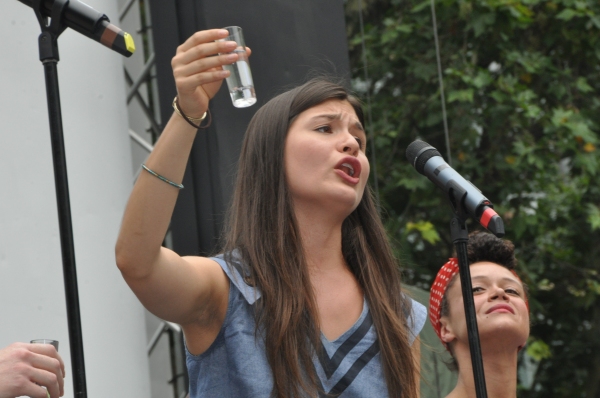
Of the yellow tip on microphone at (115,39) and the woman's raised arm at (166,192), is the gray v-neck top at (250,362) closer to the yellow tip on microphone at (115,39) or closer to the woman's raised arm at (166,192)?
the woman's raised arm at (166,192)

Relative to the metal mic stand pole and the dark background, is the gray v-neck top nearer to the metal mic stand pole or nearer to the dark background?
the metal mic stand pole

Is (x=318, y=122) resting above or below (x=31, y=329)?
above

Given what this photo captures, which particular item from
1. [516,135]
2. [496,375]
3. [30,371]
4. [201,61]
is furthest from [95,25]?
[516,135]

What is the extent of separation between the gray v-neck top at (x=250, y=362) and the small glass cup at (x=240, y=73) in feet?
1.35

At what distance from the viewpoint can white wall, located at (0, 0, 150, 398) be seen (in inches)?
103

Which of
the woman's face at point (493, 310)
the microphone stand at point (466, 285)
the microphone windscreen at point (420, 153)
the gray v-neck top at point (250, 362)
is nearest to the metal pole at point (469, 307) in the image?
the microphone stand at point (466, 285)

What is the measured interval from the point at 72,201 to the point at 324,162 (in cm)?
104

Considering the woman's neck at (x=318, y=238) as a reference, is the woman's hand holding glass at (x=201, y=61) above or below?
above

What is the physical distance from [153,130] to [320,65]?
0.69 m

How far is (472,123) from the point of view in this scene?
589cm

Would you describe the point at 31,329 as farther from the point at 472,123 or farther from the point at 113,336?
the point at 472,123

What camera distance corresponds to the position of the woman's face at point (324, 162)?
213cm

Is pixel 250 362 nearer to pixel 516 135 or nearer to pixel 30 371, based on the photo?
pixel 30 371

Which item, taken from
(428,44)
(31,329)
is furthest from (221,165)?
(428,44)
